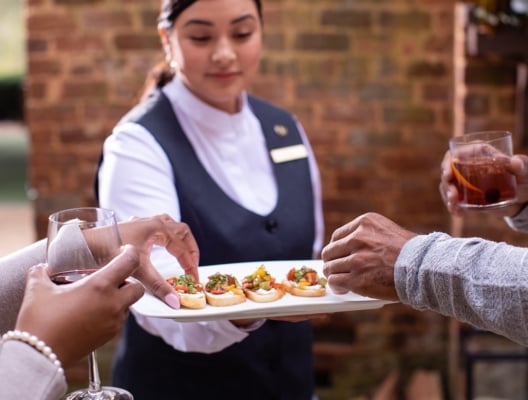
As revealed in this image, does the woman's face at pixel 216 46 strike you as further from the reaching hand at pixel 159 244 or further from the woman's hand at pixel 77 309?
the woman's hand at pixel 77 309

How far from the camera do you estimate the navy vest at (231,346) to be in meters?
2.31

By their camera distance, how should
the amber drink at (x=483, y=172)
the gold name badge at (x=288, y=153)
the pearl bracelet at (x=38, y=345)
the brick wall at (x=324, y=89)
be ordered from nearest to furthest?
the pearl bracelet at (x=38, y=345)
the amber drink at (x=483, y=172)
the gold name badge at (x=288, y=153)
the brick wall at (x=324, y=89)

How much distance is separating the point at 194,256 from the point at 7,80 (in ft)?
55.7

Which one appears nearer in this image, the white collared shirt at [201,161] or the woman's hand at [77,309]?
the woman's hand at [77,309]

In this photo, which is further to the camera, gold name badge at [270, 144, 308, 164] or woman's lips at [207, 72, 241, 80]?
gold name badge at [270, 144, 308, 164]

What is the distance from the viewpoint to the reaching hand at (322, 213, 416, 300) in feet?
5.53

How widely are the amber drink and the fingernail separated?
2.59 ft

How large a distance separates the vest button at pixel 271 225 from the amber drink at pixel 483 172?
0.55m

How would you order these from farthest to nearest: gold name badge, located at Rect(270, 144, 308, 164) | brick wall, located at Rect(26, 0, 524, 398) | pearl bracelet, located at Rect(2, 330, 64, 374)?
brick wall, located at Rect(26, 0, 524, 398), gold name badge, located at Rect(270, 144, 308, 164), pearl bracelet, located at Rect(2, 330, 64, 374)

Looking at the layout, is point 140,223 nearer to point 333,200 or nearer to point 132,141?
point 132,141

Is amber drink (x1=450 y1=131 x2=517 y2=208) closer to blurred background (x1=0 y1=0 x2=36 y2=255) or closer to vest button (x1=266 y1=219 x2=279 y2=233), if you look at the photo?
vest button (x1=266 y1=219 x2=279 y2=233)

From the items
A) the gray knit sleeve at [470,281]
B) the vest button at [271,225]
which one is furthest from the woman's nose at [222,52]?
the gray knit sleeve at [470,281]

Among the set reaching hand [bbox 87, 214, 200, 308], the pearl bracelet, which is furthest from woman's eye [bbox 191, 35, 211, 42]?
the pearl bracelet

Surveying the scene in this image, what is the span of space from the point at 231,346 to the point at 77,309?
1134 millimetres
